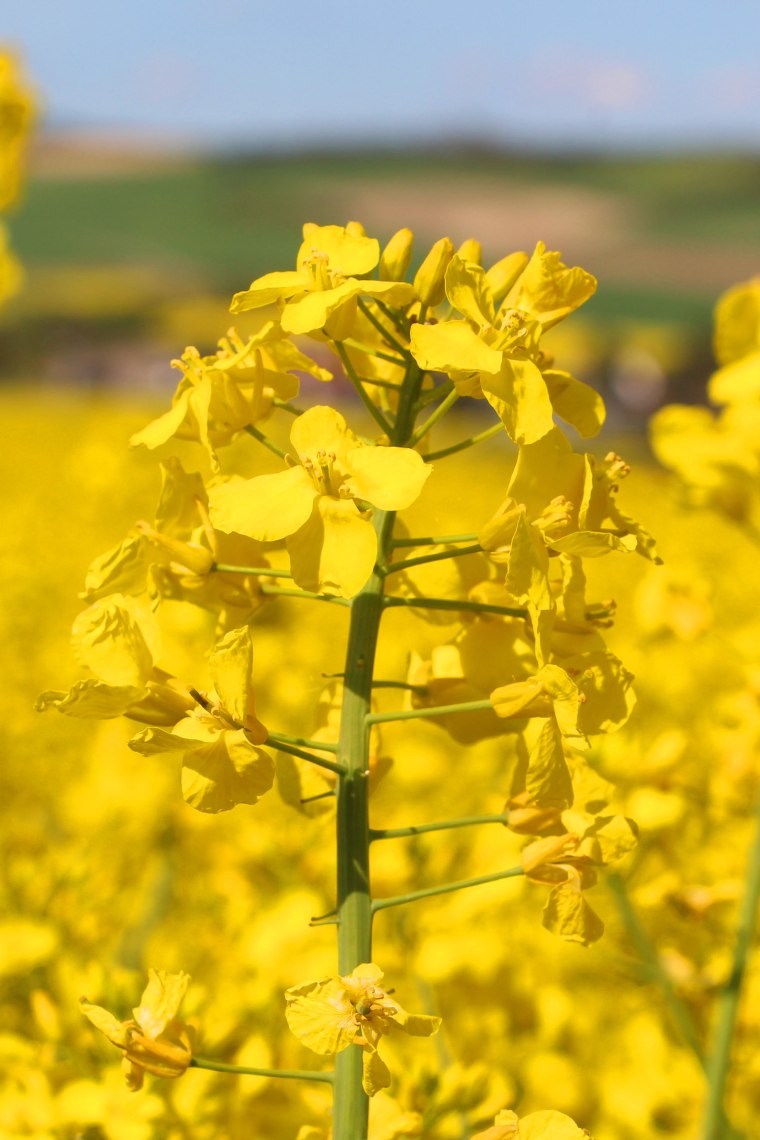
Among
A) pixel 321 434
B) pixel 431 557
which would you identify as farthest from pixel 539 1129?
pixel 321 434

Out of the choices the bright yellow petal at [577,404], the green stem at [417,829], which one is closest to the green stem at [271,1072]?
the green stem at [417,829]

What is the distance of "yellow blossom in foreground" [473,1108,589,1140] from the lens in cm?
87

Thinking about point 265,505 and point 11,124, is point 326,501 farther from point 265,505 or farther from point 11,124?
point 11,124

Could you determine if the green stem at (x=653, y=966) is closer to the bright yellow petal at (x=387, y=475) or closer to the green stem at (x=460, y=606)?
the green stem at (x=460, y=606)

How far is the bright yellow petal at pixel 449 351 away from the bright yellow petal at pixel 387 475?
2.5 inches

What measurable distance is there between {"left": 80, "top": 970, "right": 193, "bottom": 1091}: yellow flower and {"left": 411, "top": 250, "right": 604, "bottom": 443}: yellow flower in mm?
486

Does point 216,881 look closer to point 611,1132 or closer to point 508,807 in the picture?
point 611,1132

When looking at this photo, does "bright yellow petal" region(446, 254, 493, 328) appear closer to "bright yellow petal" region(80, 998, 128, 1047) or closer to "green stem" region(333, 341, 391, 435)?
"green stem" region(333, 341, 391, 435)

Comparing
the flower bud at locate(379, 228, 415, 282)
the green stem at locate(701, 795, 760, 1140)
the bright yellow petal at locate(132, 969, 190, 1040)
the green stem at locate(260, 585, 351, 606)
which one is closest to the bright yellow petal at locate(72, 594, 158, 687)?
the green stem at locate(260, 585, 351, 606)

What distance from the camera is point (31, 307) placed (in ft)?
85.7

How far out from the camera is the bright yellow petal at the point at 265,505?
865 millimetres

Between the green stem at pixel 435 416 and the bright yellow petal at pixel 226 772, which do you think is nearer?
the bright yellow petal at pixel 226 772

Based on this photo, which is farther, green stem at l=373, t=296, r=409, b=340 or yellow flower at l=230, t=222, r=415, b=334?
green stem at l=373, t=296, r=409, b=340

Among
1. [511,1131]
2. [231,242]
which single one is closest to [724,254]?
[231,242]
